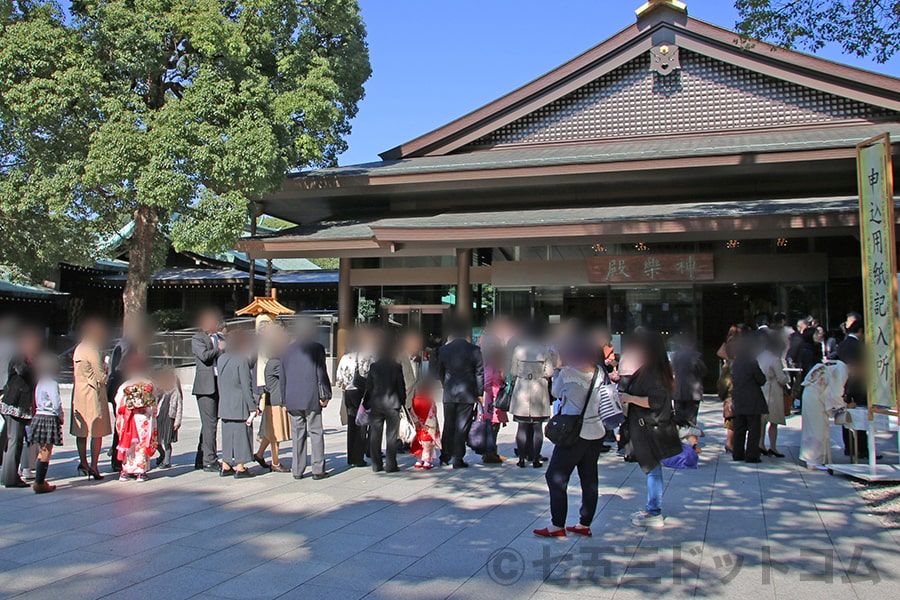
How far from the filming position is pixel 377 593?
4.62 m

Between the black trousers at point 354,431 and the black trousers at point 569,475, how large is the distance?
144 inches

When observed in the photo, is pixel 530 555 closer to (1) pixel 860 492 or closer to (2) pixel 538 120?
(1) pixel 860 492

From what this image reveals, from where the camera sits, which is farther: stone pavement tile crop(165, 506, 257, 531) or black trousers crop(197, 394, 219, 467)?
black trousers crop(197, 394, 219, 467)

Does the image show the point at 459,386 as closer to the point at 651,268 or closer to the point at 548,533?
the point at 548,533

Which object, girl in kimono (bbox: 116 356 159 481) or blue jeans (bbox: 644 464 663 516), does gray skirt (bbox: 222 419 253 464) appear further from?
blue jeans (bbox: 644 464 663 516)

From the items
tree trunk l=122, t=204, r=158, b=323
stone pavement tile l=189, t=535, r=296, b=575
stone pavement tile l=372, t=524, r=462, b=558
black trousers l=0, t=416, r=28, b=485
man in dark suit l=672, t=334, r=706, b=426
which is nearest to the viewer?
stone pavement tile l=189, t=535, r=296, b=575

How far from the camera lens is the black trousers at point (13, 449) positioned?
7410 mm

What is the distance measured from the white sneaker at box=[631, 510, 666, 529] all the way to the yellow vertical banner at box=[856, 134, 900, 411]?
9.89 feet

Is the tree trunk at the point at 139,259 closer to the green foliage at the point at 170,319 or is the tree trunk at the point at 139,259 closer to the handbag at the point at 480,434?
the green foliage at the point at 170,319

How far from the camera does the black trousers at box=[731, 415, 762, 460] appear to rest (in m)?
8.73

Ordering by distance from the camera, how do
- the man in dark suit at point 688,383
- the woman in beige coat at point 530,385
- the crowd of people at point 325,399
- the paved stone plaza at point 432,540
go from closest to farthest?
the paved stone plaza at point 432,540
the crowd of people at point 325,399
the woman in beige coat at point 530,385
the man in dark suit at point 688,383

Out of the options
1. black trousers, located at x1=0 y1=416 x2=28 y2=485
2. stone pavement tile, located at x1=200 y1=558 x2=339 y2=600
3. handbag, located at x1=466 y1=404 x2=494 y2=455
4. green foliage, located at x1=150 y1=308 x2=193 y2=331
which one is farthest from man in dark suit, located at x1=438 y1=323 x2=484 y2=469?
green foliage, located at x1=150 y1=308 x2=193 y2=331

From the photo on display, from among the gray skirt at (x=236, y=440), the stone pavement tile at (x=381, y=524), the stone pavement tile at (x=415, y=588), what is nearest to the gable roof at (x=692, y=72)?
the gray skirt at (x=236, y=440)

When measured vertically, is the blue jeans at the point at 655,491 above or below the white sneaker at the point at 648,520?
above
